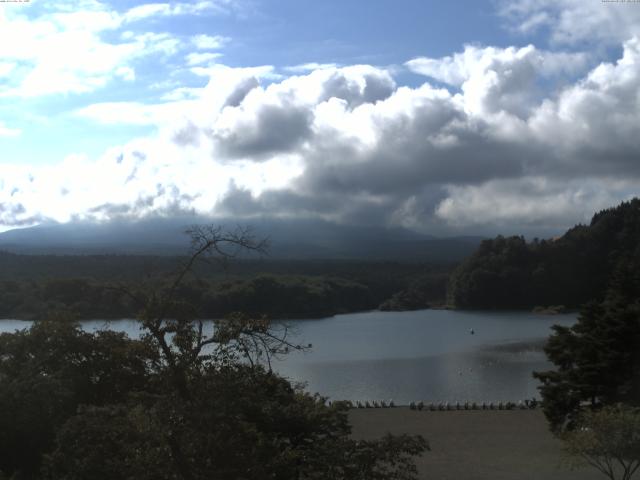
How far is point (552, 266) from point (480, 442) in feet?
170

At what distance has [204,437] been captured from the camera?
4.50 meters

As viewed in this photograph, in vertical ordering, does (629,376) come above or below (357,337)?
above

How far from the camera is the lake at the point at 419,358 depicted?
25.4 meters

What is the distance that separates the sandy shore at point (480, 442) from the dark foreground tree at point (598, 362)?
1051 mm

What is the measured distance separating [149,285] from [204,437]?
1.09m

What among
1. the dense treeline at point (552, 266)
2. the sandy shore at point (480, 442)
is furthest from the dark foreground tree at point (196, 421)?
the dense treeline at point (552, 266)

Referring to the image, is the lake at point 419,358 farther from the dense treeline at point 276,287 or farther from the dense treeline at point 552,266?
the dense treeline at point 552,266

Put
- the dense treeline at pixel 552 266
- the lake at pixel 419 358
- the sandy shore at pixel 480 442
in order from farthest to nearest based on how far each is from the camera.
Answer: the dense treeline at pixel 552 266 → the lake at pixel 419 358 → the sandy shore at pixel 480 442

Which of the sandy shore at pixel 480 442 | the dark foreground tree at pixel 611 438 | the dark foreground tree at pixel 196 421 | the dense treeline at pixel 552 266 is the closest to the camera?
the dark foreground tree at pixel 196 421

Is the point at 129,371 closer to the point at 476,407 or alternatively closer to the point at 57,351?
the point at 57,351

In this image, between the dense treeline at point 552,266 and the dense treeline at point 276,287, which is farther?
the dense treeline at point 552,266

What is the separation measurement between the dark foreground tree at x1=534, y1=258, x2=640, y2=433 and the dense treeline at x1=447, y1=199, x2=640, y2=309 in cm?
4961

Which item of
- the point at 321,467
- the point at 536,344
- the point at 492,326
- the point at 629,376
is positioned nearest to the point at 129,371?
the point at 321,467

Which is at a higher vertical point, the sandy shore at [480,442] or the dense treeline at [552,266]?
the dense treeline at [552,266]
